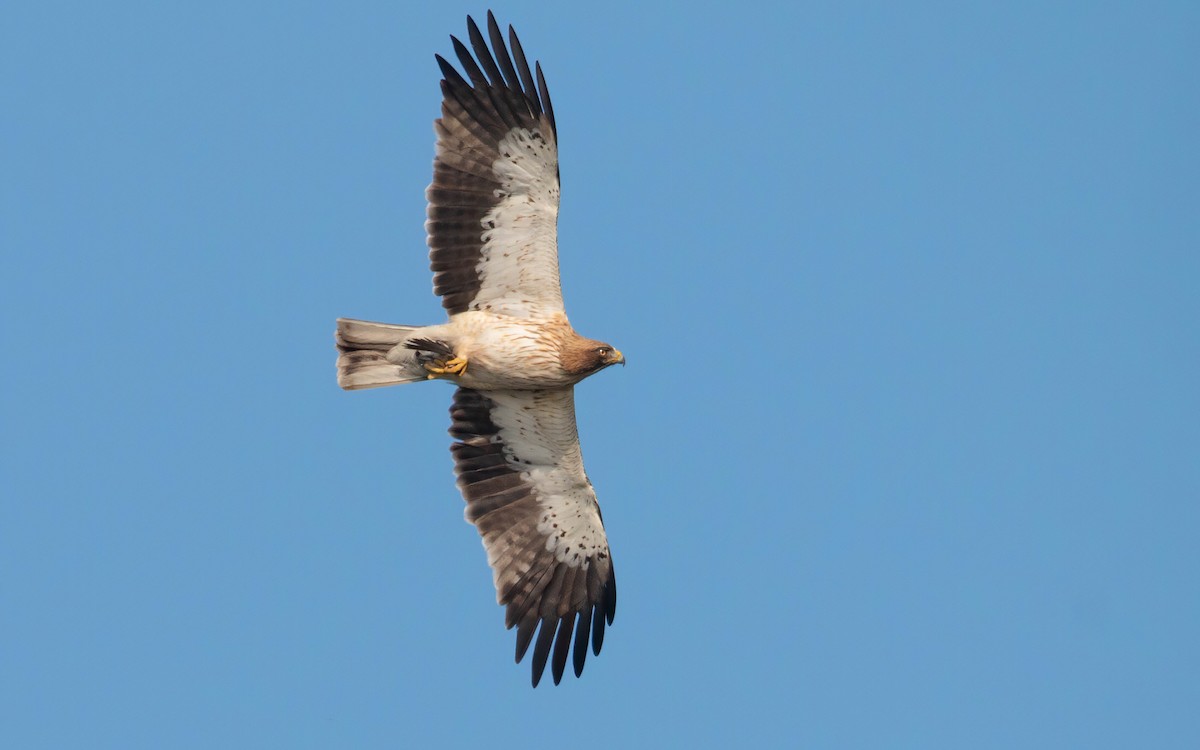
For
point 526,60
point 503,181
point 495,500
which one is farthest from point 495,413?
point 526,60

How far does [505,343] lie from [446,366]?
2.02 ft

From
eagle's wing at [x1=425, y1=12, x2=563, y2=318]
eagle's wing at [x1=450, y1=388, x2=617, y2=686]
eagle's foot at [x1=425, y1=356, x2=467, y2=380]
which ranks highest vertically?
eagle's wing at [x1=425, y1=12, x2=563, y2=318]

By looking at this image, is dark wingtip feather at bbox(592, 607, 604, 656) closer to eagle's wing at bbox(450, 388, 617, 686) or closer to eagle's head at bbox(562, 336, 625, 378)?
eagle's wing at bbox(450, 388, 617, 686)

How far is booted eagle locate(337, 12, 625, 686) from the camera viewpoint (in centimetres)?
1459

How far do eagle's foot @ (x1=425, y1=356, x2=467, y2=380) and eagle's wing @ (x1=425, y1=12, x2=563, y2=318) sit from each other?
0.88 meters

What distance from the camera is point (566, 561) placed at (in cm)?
1597

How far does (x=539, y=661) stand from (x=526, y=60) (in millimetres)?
5726

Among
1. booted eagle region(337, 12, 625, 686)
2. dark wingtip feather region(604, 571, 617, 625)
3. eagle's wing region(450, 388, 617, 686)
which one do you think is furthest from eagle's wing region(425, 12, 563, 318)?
dark wingtip feather region(604, 571, 617, 625)

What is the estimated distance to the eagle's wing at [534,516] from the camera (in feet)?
51.4

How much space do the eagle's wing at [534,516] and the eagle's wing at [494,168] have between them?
5.18 feet

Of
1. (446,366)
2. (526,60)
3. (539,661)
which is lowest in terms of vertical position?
(539,661)

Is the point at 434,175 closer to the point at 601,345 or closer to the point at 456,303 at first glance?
the point at 456,303

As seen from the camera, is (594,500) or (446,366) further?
(594,500)

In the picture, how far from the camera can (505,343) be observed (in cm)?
1477
